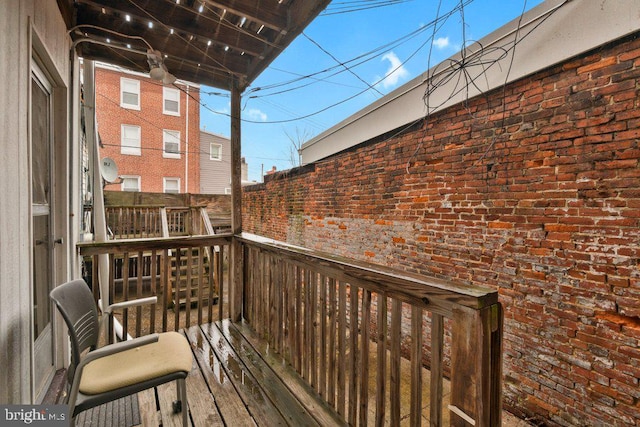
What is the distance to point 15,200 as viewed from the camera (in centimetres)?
116

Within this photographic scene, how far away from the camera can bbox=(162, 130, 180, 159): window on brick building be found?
1227 centimetres

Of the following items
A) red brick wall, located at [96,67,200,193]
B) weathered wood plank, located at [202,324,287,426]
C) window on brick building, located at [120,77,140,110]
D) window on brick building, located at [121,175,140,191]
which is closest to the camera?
weathered wood plank, located at [202,324,287,426]

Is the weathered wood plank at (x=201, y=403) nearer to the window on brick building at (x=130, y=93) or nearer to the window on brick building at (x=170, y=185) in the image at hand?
the window on brick building at (x=170, y=185)

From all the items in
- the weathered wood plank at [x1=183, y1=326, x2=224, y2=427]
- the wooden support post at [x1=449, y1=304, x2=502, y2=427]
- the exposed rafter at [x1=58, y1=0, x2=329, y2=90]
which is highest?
the exposed rafter at [x1=58, y1=0, x2=329, y2=90]

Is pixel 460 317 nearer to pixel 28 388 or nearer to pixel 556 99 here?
pixel 28 388

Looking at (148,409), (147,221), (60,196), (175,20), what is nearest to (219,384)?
(148,409)

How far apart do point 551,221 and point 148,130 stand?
545 inches

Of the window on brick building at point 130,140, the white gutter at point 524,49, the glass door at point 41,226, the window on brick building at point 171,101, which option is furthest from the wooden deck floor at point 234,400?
the window on brick building at point 171,101

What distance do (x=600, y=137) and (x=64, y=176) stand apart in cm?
374

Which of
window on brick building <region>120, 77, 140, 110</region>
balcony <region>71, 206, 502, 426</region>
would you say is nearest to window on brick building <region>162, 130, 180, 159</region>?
window on brick building <region>120, 77, 140, 110</region>

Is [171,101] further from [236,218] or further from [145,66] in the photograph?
[236,218]

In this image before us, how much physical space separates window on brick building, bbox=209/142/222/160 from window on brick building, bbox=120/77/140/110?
369 centimetres

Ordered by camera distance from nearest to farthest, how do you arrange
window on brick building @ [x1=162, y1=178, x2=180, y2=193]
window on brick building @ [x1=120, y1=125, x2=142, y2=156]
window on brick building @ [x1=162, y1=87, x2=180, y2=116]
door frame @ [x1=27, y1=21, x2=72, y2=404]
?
door frame @ [x1=27, y1=21, x2=72, y2=404], window on brick building @ [x1=120, y1=125, x2=142, y2=156], window on brick building @ [x1=162, y1=87, x2=180, y2=116], window on brick building @ [x1=162, y1=178, x2=180, y2=193]
